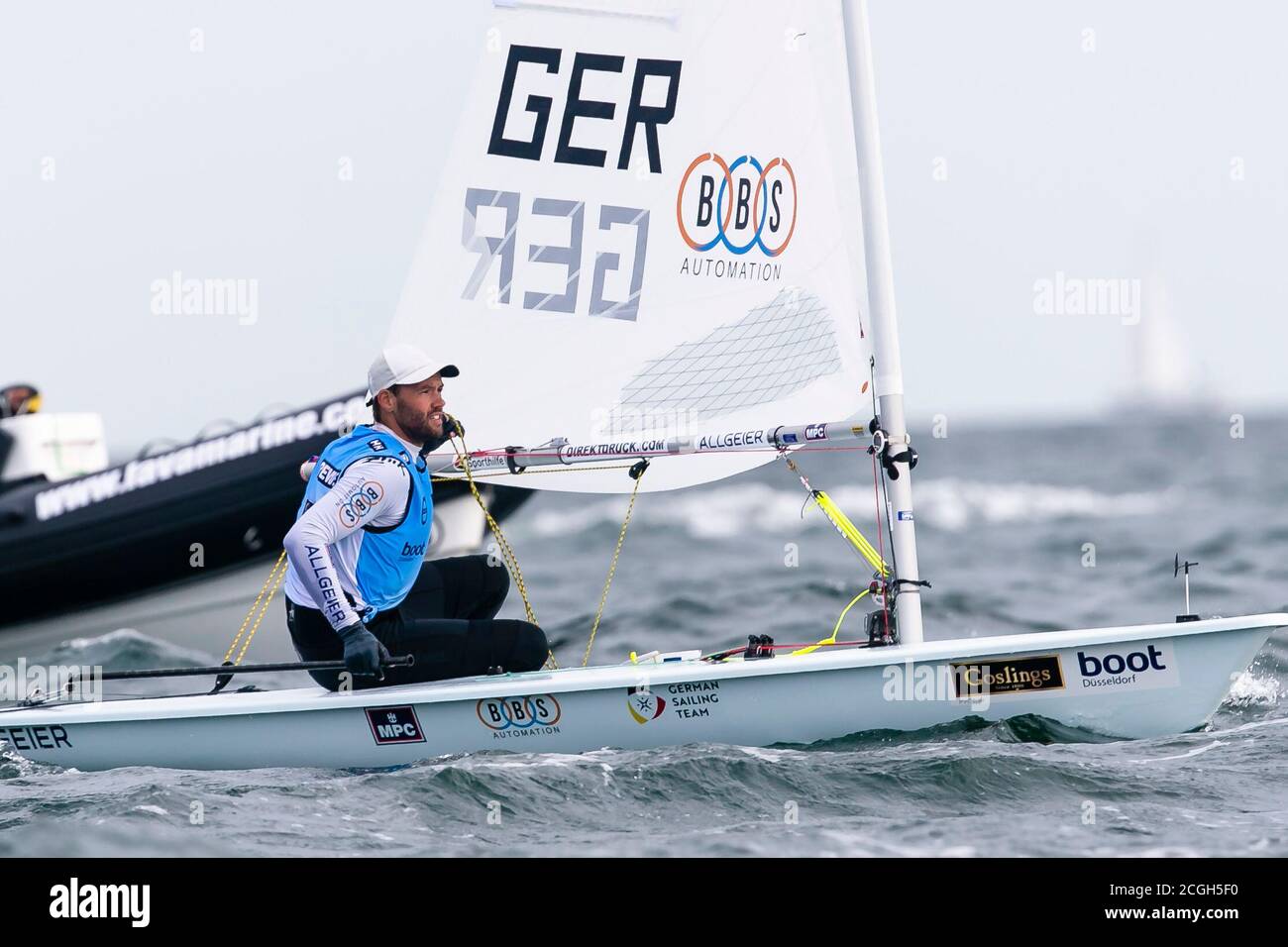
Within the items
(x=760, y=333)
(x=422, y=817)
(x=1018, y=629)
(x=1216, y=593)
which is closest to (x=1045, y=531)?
(x=1216, y=593)

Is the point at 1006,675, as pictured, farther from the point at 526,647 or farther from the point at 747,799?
the point at 526,647

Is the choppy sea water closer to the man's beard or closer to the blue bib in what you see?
the blue bib

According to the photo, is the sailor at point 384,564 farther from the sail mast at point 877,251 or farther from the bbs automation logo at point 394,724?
the sail mast at point 877,251

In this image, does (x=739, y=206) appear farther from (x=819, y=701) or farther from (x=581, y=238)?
(x=819, y=701)

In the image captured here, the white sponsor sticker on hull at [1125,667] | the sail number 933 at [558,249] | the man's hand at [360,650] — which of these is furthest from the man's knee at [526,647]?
the white sponsor sticker on hull at [1125,667]

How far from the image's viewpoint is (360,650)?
4746mm

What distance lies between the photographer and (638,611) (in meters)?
10.4

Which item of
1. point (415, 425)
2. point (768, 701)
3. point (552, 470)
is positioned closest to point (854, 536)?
point (768, 701)

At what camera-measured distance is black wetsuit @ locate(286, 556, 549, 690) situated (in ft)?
16.6

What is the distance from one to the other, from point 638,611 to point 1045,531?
869cm

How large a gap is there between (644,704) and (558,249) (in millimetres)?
1705

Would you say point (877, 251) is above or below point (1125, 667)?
above

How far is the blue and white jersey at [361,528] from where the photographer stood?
15.6ft

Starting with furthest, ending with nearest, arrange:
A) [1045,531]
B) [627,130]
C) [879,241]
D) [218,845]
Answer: [1045,531] < [627,130] < [879,241] < [218,845]
